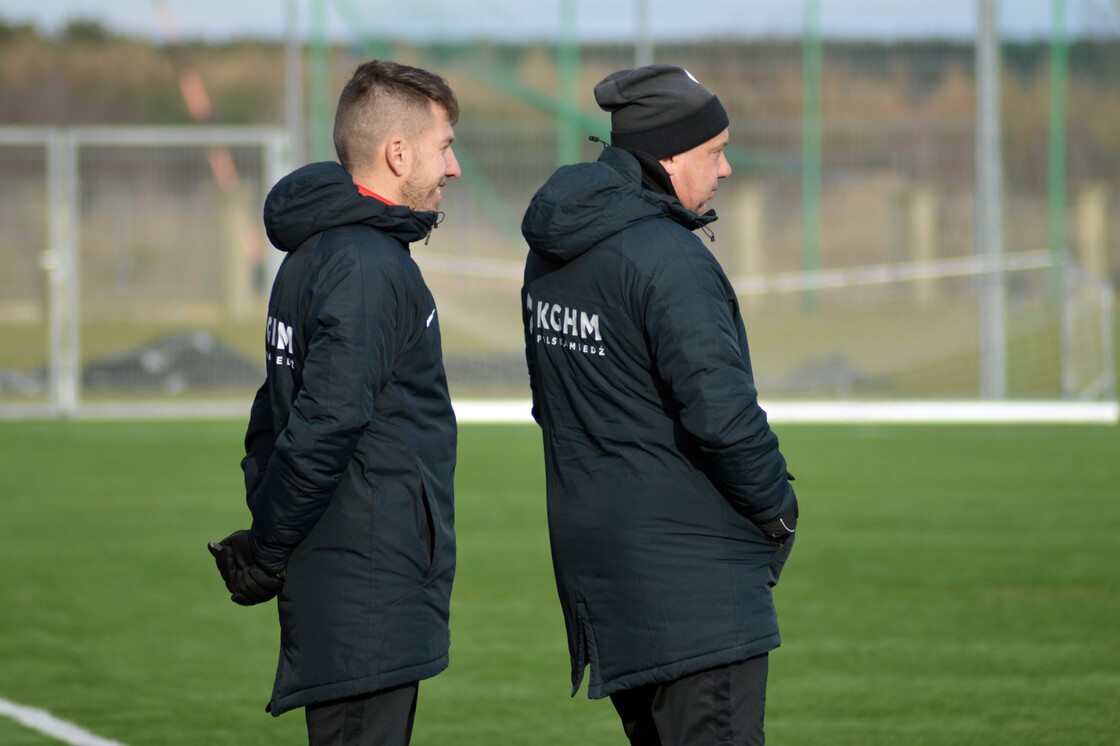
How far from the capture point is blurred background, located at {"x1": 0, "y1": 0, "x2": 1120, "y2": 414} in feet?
53.5

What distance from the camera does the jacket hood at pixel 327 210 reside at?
2896mm

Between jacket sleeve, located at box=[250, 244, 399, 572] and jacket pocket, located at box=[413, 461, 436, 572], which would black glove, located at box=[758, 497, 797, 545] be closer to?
jacket pocket, located at box=[413, 461, 436, 572]

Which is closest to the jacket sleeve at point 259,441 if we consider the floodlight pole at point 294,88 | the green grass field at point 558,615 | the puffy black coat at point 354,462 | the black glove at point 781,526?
the puffy black coat at point 354,462

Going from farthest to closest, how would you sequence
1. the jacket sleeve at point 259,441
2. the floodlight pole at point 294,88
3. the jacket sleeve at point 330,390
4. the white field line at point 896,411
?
the floodlight pole at point 294,88 < the white field line at point 896,411 < the jacket sleeve at point 259,441 < the jacket sleeve at point 330,390

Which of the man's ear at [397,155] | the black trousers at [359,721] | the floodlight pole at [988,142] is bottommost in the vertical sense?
the black trousers at [359,721]

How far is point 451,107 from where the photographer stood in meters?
3.02

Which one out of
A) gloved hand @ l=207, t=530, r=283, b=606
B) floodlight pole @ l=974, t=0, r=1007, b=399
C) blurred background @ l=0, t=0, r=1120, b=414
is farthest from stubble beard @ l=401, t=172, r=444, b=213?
floodlight pole @ l=974, t=0, r=1007, b=399

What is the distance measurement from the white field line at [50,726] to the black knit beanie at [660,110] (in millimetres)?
2631

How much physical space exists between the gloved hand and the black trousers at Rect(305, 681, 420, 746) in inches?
9.9

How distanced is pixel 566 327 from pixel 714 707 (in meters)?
0.81

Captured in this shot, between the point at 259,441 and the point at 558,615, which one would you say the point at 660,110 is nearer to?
the point at 259,441

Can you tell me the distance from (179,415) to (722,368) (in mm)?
14141

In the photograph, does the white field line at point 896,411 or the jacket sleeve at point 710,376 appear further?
the white field line at point 896,411

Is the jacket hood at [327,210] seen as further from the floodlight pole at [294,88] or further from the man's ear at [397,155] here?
the floodlight pole at [294,88]
